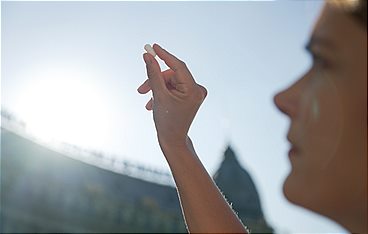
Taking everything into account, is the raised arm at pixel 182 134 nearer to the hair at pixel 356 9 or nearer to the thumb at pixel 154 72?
the thumb at pixel 154 72

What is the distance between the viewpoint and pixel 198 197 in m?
1.21

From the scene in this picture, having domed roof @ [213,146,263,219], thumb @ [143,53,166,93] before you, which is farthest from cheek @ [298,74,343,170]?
domed roof @ [213,146,263,219]

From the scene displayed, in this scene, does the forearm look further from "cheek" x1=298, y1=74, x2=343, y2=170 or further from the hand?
"cheek" x1=298, y1=74, x2=343, y2=170

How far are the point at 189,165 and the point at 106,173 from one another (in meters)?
33.5

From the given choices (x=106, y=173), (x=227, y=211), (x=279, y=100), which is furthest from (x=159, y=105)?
(x=106, y=173)

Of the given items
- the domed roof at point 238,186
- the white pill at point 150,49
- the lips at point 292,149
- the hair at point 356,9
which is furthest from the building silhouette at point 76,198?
the hair at point 356,9

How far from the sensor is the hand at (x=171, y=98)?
127cm

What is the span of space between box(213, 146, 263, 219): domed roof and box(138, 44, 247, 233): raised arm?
3658 cm

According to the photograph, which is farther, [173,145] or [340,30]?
[173,145]

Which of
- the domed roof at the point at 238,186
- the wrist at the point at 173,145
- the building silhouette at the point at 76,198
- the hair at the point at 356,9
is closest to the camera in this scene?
the hair at the point at 356,9

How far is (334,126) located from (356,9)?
0.51ft

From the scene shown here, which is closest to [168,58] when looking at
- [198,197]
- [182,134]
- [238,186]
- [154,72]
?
[154,72]

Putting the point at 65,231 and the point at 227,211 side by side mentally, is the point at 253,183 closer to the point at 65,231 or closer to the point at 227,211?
the point at 65,231

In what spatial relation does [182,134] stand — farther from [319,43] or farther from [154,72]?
A: [319,43]
